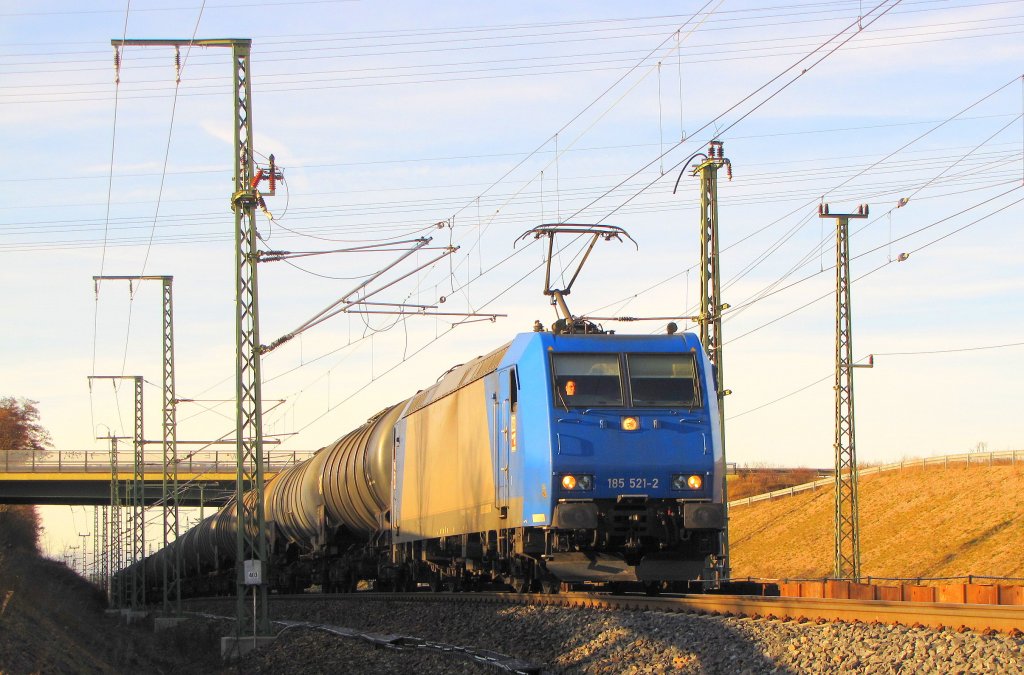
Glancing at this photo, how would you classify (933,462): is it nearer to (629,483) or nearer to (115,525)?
(115,525)

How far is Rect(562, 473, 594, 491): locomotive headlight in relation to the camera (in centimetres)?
1596

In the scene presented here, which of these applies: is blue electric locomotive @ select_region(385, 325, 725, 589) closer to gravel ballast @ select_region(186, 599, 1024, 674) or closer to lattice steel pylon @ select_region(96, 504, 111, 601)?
gravel ballast @ select_region(186, 599, 1024, 674)

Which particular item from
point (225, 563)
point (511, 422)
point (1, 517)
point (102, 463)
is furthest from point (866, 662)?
point (1, 517)

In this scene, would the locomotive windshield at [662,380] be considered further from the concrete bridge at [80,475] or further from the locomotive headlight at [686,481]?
the concrete bridge at [80,475]

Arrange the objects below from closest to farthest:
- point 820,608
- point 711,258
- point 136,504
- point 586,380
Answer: point 820,608 < point 586,380 < point 711,258 < point 136,504

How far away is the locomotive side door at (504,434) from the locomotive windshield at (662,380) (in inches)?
64.5

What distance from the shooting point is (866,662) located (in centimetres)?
995

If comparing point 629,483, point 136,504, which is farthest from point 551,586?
Result: point 136,504

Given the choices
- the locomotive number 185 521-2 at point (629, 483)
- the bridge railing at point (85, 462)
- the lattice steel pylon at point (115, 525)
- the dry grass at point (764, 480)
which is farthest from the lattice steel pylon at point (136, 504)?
the dry grass at point (764, 480)

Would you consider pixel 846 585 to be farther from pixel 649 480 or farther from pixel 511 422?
pixel 511 422

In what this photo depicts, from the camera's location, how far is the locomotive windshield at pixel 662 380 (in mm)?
16703

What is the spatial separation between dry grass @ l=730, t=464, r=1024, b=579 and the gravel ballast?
28.4 metres

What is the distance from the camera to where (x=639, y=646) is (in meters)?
12.7

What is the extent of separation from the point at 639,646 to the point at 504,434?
17.8ft
